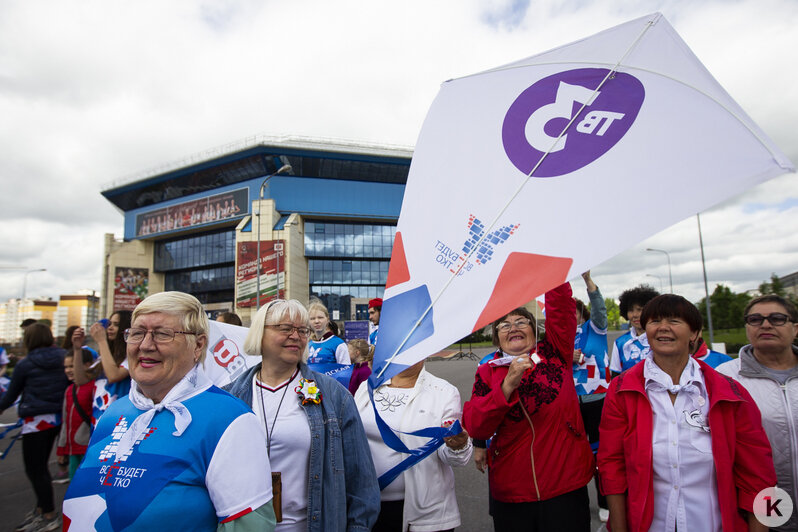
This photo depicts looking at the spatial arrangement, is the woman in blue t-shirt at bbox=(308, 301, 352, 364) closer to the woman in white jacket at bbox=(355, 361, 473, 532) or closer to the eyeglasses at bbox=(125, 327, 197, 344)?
the woman in white jacket at bbox=(355, 361, 473, 532)

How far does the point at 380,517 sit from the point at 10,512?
4933 mm

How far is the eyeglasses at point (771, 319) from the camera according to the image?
254cm

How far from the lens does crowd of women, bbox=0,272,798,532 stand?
1.60 metres

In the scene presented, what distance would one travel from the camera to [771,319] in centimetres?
256

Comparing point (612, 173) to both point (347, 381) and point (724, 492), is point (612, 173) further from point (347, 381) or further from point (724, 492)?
point (347, 381)

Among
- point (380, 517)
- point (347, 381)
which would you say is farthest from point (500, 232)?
point (347, 381)

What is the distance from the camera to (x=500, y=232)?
199cm

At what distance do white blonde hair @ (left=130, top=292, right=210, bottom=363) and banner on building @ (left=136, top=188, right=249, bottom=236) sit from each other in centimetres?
4652

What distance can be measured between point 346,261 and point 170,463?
161 feet

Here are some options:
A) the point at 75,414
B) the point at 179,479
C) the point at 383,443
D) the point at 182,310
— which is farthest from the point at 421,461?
the point at 75,414

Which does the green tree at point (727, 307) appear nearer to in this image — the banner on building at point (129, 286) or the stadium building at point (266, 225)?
the stadium building at point (266, 225)

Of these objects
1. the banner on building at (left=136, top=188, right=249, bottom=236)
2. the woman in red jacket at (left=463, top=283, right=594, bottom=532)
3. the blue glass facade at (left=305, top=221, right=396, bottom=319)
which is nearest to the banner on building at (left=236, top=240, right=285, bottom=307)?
the banner on building at (left=136, top=188, right=249, bottom=236)

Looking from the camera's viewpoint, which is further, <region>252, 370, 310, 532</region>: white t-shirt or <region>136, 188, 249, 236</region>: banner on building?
<region>136, 188, 249, 236</region>: banner on building

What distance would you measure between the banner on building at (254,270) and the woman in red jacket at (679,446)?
136ft
